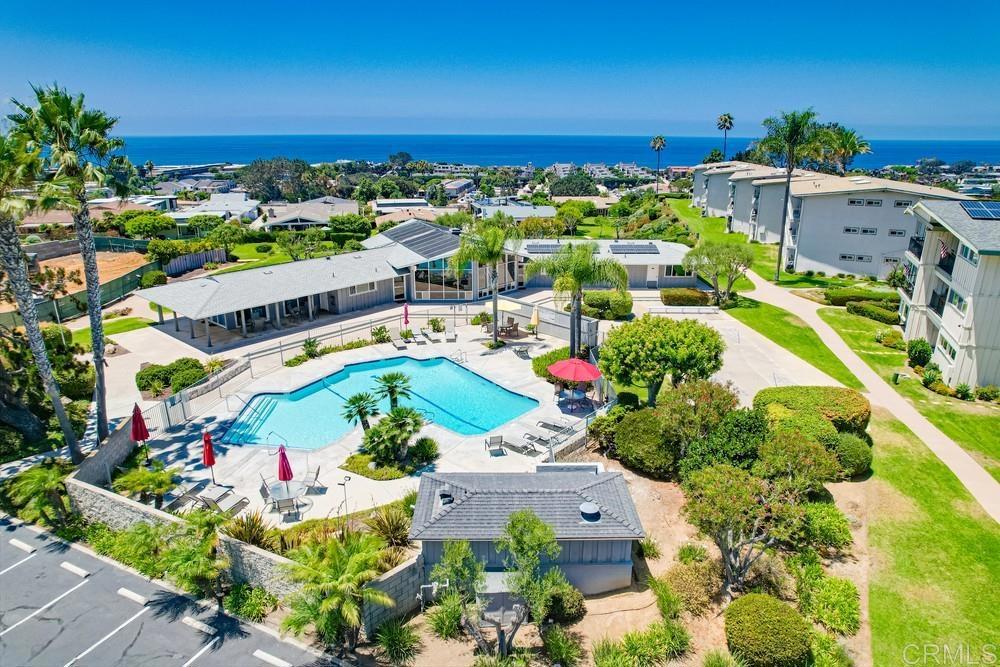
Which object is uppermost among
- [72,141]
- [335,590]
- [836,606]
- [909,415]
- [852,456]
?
[72,141]

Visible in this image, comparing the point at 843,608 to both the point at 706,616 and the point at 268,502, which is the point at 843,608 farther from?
the point at 268,502

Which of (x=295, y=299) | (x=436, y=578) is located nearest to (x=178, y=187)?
(x=295, y=299)

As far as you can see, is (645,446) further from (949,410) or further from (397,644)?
(949,410)

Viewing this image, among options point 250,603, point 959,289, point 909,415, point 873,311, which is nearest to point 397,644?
point 250,603

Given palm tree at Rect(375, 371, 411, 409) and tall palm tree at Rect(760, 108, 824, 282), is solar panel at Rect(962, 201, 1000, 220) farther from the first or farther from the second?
palm tree at Rect(375, 371, 411, 409)

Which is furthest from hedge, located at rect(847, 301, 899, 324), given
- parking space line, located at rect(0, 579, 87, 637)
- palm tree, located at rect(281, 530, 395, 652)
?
parking space line, located at rect(0, 579, 87, 637)

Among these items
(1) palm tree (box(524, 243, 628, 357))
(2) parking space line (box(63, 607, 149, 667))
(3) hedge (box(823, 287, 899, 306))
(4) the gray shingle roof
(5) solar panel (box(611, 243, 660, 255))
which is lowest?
(2) parking space line (box(63, 607, 149, 667))
